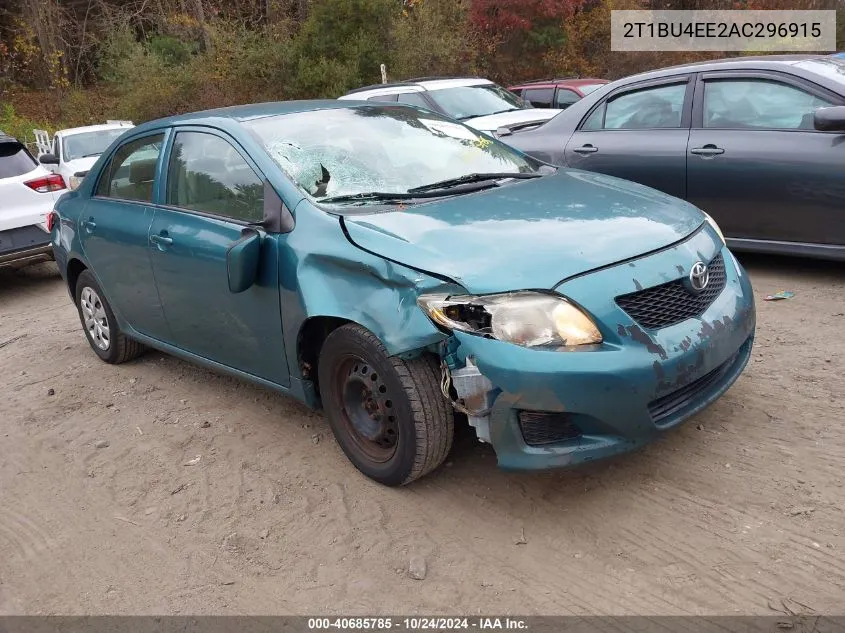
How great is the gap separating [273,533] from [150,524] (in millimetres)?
611

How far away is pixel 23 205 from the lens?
8.09 metres

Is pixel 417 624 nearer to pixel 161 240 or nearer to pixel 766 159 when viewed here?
pixel 161 240

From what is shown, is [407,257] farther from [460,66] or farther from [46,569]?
[460,66]

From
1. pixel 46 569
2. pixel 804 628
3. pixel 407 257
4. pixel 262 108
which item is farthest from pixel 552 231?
pixel 46 569

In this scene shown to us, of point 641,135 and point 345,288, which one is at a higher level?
point 641,135

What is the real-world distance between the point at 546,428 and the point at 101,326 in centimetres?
375

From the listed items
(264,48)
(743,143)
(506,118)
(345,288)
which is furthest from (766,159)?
(264,48)

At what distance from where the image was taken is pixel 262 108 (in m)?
4.31

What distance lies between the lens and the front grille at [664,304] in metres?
2.92

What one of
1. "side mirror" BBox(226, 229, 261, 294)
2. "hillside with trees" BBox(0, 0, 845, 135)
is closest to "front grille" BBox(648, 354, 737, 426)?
"side mirror" BBox(226, 229, 261, 294)

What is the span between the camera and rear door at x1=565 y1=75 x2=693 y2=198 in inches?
229

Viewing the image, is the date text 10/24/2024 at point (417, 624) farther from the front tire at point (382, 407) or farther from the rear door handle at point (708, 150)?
the rear door handle at point (708, 150)

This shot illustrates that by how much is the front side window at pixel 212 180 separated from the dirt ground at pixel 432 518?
121 centimetres

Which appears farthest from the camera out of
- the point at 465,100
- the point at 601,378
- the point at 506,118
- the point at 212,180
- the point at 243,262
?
the point at 465,100
